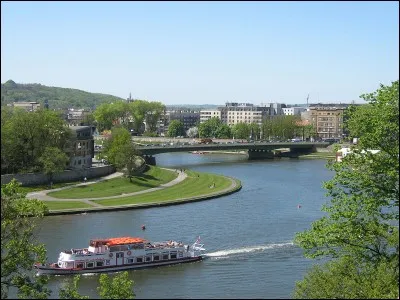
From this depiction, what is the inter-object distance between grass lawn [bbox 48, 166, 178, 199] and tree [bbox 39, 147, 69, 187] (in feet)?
7.84

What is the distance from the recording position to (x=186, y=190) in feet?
196

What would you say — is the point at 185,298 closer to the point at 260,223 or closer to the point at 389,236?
the point at 389,236

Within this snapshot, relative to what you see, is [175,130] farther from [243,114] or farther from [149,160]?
[149,160]

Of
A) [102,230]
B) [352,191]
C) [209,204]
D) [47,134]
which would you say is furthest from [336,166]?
[47,134]

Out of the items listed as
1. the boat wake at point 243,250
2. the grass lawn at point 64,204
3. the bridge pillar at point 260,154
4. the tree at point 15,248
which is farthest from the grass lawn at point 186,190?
the tree at point 15,248

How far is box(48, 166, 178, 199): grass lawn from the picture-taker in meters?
54.6

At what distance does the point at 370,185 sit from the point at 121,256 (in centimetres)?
2082

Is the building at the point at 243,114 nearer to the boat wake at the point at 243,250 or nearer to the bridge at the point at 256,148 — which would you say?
the bridge at the point at 256,148

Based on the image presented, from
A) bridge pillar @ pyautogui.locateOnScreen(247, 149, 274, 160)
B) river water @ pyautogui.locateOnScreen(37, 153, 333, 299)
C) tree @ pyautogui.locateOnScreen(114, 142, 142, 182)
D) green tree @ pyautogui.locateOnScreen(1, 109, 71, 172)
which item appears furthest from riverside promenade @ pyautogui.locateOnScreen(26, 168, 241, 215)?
bridge pillar @ pyautogui.locateOnScreen(247, 149, 274, 160)

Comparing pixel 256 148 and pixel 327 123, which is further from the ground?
pixel 327 123

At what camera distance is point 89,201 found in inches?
2034

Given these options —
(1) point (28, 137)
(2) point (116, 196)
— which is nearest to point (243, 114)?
(1) point (28, 137)

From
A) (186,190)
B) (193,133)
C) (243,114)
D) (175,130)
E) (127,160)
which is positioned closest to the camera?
(186,190)

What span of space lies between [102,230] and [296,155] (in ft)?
233
